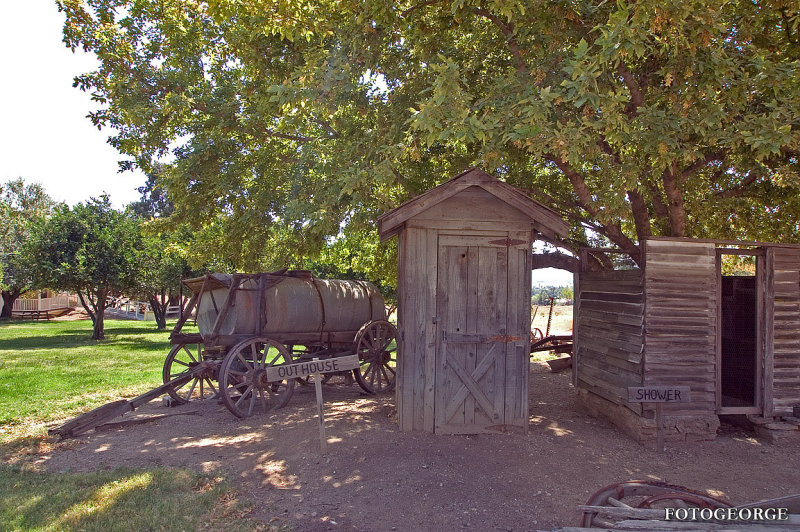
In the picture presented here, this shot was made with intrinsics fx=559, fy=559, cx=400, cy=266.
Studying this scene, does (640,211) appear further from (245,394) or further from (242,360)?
(245,394)

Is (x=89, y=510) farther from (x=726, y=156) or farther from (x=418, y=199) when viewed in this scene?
(x=726, y=156)

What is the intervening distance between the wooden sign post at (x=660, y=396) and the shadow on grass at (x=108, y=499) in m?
4.83

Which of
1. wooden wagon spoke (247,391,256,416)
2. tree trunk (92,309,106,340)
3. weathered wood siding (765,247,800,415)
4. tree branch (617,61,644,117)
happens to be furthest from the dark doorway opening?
tree trunk (92,309,106,340)

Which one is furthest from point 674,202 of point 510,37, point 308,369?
point 308,369

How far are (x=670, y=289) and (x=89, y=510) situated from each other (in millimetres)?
7158

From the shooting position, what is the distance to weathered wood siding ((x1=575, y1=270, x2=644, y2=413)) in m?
7.62

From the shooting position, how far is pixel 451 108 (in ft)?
22.3

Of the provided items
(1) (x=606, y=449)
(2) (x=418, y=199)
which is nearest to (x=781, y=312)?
(1) (x=606, y=449)

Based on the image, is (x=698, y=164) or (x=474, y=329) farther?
(x=698, y=164)

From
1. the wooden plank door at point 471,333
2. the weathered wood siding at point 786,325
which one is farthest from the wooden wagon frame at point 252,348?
the weathered wood siding at point 786,325

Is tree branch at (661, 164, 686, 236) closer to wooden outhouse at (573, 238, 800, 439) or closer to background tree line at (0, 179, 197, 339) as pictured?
wooden outhouse at (573, 238, 800, 439)

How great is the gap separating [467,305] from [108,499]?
4.58 m

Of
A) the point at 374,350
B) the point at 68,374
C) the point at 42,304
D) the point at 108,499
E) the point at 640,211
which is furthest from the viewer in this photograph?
the point at 42,304

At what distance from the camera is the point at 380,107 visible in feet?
31.0
